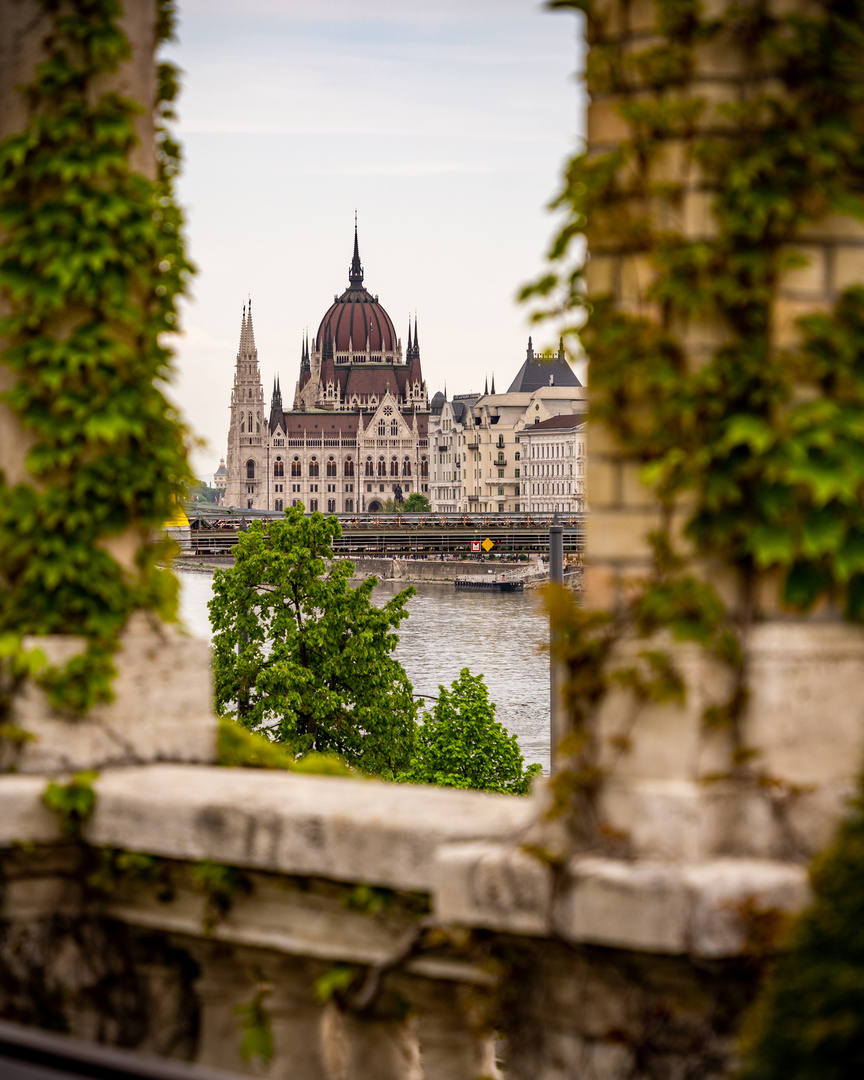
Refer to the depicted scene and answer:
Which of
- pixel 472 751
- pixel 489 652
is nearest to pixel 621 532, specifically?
pixel 472 751

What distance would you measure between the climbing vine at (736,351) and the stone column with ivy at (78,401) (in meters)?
1.44

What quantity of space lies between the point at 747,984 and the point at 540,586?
90cm

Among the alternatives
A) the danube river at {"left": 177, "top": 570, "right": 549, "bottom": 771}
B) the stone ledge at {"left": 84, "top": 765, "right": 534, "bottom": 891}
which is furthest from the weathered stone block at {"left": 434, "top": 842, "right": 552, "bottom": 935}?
the danube river at {"left": 177, "top": 570, "right": 549, "bottom": 771}

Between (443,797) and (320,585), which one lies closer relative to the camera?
(443,797)

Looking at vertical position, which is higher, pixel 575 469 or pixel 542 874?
pixel 575 469

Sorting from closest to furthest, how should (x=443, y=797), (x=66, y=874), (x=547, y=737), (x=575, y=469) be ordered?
(x=443, y=797) < (x=66, y=874) < (x=547, y=737) < (x=575, y=469)

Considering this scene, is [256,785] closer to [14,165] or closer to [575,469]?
[14,165]

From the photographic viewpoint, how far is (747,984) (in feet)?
9.41

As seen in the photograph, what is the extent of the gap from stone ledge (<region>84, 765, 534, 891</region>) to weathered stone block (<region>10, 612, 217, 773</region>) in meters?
0.11

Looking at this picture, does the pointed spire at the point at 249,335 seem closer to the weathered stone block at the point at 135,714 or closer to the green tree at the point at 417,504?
the green tree at the point at 417,504

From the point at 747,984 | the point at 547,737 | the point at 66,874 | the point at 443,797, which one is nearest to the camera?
the point at 747,984

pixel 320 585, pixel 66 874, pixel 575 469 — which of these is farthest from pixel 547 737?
pixel 575 469

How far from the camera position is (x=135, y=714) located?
4.01m

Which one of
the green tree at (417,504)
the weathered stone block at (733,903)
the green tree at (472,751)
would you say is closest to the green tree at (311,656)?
the green tree at (472,751)
